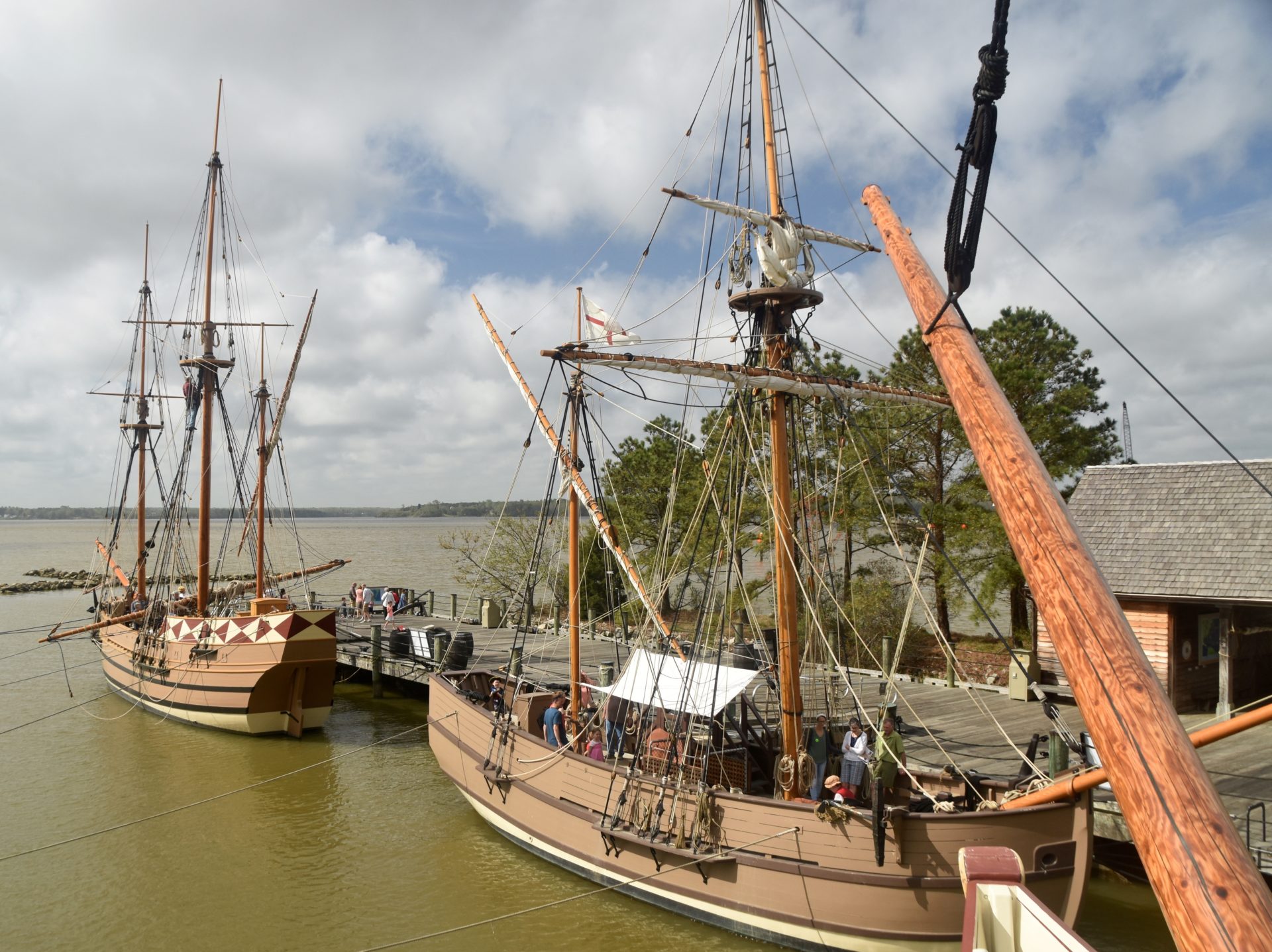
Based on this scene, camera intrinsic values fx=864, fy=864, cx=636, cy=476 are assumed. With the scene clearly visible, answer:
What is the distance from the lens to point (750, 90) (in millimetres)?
14727

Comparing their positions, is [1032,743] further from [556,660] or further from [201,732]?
[201,732]

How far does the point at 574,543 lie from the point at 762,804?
739cm

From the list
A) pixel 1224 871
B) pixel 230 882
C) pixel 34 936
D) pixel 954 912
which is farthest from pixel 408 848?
pixel 1224 871

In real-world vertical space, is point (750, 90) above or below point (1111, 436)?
above

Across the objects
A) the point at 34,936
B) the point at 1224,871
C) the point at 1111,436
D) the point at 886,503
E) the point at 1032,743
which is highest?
the point at 1111,436

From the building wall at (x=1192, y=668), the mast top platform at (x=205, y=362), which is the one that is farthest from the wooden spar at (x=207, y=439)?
the building wall at (x=1192, y=668)

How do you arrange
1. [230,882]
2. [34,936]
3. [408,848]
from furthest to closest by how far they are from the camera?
[408,848], [230,882], [34,936]

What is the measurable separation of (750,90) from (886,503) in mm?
14714

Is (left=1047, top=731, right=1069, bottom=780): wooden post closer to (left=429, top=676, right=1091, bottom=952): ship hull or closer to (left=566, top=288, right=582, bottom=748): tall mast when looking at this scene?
(left=429, top=676, right=1091, bottom=952): ship hull

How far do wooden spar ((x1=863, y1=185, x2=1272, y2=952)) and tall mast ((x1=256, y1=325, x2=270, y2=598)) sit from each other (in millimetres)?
25931

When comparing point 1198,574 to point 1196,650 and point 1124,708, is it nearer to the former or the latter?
point 1196,650

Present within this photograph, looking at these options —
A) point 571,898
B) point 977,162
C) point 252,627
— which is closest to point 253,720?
point 252,627

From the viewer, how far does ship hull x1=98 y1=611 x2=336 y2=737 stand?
74.9 ft

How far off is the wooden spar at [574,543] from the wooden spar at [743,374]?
863mm
